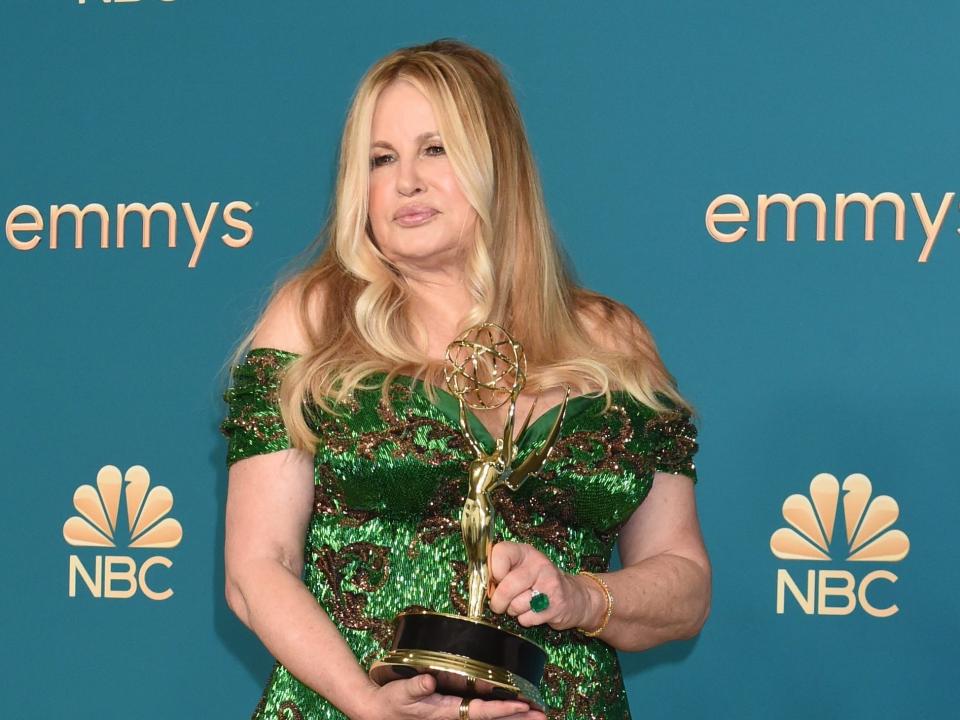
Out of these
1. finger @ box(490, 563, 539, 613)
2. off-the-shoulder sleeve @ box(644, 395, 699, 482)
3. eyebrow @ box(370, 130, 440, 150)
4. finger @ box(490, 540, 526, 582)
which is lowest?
finger @ box(490, 563, 539, 613)

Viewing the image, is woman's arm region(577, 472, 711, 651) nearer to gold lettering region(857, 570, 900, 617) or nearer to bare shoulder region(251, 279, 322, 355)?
gold lettering region(857, 570, 900, 617)

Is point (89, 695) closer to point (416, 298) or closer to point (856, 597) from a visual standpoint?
point (416, 298)

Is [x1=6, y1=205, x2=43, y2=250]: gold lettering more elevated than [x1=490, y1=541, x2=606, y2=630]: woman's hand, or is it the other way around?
[x1=6, y1=205, x2=43, y2=250]: gold lettering

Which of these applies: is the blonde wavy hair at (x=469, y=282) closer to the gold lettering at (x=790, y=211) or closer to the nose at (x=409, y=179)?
the nose at (x=409, y=179)

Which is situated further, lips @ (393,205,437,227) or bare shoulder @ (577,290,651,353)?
bare shoulder @ (577,290,651,353)

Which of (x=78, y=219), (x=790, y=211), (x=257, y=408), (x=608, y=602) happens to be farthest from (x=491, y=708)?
(x=78, y=219)

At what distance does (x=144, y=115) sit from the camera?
98.4 inches

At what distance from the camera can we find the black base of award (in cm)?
146

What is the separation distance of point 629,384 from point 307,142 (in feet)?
2.61

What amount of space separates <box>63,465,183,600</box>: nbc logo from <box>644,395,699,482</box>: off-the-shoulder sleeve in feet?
2.88

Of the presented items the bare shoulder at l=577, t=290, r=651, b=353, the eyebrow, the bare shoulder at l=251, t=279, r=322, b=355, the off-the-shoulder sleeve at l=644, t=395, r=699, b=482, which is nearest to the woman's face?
the eyebrow

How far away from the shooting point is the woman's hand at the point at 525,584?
1.53 metres

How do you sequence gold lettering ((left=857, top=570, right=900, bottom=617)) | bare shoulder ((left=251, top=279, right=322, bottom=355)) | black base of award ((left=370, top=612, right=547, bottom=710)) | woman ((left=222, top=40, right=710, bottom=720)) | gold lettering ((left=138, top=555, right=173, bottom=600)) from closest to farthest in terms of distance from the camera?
black base of award ((left=370, top=612, right=547, bottom=710))
woman ((left=222, top=40, right=710, bottom=720))
bare shoulder ((left=251, top=279, right=322, bottom=355))
gold lettering ((left=857, top=570, right=900, bottom=617))
gold lettering ((left=138, top=555, right=173, bottom=600))

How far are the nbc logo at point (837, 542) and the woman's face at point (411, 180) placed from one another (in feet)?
2.41
